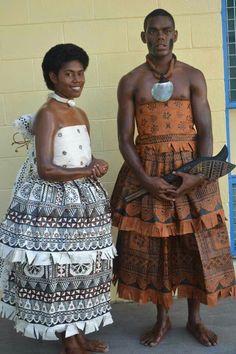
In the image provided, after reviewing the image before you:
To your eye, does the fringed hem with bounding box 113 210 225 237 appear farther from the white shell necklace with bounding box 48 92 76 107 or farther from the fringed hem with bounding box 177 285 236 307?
the white shell necklace with bounding box 48 92 76 107

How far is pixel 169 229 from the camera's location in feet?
9.43

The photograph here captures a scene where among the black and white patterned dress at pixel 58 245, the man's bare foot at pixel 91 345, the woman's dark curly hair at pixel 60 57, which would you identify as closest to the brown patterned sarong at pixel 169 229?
the black and white patterned dress at pixel 58 245

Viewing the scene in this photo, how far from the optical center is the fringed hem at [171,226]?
2850 mm

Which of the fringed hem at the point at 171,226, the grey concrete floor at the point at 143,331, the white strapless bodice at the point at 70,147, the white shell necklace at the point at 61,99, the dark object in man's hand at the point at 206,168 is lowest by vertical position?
the grey concrete floor at the point at 143,331

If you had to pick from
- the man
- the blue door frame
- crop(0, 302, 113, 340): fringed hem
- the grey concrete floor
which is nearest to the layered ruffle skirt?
crop(0, 302, 113, 340): fringed hem

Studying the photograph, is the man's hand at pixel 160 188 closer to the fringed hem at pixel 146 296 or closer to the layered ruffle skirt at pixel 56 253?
the layered ruffle skirt at pixel 56 253

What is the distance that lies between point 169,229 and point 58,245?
24.6 inches

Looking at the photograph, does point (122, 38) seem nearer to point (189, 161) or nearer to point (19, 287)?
point (189, 161)

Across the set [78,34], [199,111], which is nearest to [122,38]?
[78,34]

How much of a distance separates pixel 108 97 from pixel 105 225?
3.61 feet

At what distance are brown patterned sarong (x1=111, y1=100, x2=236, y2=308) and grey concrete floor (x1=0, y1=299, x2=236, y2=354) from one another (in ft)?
0.97

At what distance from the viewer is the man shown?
2.85m

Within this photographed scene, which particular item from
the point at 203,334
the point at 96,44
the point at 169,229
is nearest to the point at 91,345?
the point at 203,334

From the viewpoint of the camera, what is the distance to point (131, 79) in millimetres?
2912
